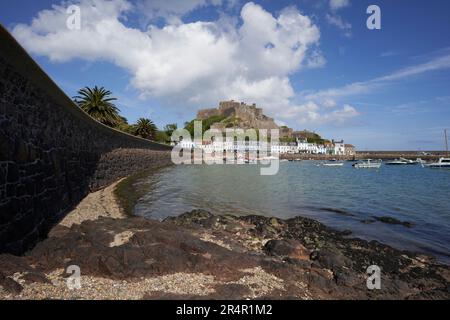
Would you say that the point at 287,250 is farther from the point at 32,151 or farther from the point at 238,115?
the point at 238,115

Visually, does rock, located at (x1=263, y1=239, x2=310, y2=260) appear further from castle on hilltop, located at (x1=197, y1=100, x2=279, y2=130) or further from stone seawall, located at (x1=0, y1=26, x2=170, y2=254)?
castle on hilltop, located at (x1=197, y1=100, x2=279, y2=130)

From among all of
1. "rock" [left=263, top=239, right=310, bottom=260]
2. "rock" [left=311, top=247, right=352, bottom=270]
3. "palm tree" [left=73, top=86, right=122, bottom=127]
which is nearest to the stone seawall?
"rock" [left=263, top=239, right=310, bottom=260]

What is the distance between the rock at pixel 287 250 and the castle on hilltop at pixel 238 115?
128 m

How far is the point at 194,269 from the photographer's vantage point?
6.39m

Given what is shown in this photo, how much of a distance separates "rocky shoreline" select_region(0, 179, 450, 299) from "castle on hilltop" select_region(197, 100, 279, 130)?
128m

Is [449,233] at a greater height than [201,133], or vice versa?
[201,133]

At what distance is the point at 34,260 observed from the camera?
21.3 ft

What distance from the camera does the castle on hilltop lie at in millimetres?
146250

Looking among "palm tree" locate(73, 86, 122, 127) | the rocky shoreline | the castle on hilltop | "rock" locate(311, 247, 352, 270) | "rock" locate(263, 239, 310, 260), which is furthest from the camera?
the castle on hilltop

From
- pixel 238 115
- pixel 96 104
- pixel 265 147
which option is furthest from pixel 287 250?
pixel 238 115
